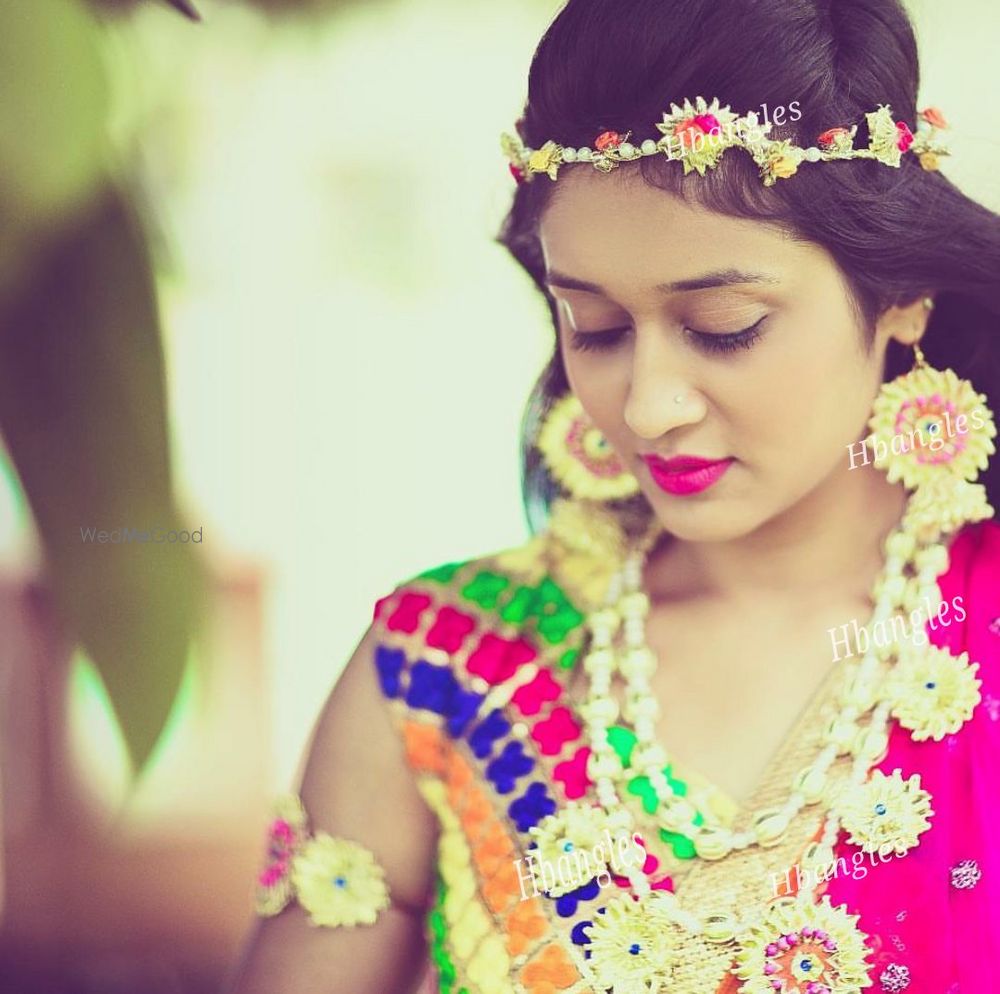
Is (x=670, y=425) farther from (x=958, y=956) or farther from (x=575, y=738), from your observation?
(x=958, y=956)

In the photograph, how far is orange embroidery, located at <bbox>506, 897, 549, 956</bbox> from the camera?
1106 millimetres

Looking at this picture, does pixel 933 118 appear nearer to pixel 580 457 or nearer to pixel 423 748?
pixel 580 457

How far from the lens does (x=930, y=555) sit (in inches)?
44.3

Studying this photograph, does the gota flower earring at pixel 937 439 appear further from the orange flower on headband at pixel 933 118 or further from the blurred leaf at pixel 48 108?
the blurred leaf at pixel 48 108

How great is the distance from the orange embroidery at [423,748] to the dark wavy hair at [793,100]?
44cm

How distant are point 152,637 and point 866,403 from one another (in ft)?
2.30

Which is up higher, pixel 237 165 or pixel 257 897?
pixel 237 165

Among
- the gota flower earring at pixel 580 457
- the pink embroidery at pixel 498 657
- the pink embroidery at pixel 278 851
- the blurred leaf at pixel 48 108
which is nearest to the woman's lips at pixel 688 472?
the gota flower earring at pixel 580 457

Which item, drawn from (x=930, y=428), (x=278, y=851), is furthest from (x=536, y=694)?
(x=930, y=428)

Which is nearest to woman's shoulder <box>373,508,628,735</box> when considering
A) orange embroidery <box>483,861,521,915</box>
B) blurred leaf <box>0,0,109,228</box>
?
orange embroidery <box>483,861,521,915</box>

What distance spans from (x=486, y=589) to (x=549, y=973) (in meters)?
0.32

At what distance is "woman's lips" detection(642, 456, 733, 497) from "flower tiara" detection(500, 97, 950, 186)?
0.68 feet

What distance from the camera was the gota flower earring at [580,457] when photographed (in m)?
1.21

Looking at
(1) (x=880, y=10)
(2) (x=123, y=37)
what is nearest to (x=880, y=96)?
(1) (x=880, y=10)
